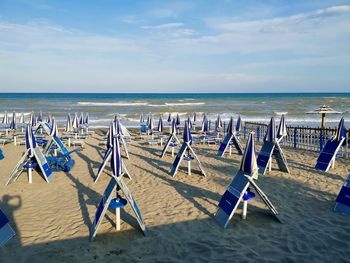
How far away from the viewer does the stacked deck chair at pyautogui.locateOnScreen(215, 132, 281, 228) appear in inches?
241

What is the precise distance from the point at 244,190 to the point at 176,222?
5.32 ft

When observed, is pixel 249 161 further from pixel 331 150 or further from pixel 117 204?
pixel 331 150

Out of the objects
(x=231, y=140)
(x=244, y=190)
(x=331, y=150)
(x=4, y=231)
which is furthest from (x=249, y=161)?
(x=231, y=140)

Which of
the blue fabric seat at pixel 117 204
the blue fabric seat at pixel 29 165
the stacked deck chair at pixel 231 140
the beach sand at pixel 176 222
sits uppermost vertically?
the stacked deck chair at pixel 231 140

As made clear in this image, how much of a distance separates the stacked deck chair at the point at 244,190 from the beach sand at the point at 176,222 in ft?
0.77

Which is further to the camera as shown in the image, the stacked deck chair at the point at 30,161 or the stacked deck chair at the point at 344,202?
the stacked deck chair at the point at 30,161

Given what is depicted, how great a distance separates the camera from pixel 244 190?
619 centimetres

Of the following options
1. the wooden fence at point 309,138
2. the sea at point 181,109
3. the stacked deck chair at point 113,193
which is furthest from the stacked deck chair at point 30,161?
the wooden fence at point 309,138

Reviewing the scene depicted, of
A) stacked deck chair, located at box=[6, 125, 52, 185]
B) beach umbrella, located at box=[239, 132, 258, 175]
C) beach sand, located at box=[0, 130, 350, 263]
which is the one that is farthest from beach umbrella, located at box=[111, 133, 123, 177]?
stacked deck chair, located at box=[6, 125, 52, 185]

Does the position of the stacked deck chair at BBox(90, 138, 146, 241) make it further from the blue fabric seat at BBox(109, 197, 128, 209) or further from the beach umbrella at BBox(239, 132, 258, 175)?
the beach umbrella at BBox(239, 132, 258, 175)

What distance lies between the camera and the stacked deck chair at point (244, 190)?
6.13 meters

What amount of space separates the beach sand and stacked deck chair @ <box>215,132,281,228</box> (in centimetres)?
24

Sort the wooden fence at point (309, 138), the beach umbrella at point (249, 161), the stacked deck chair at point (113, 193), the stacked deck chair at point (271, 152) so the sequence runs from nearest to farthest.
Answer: the stacked deck chair at point (113, 193) → the beach umbrella at point (249, 161) → the stacked deck chair at point (271, 152) → the wooden fence at point (309, 138)

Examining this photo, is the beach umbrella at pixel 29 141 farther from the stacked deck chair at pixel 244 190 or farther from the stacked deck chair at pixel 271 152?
the stacked deck chair at pixel 271 152
